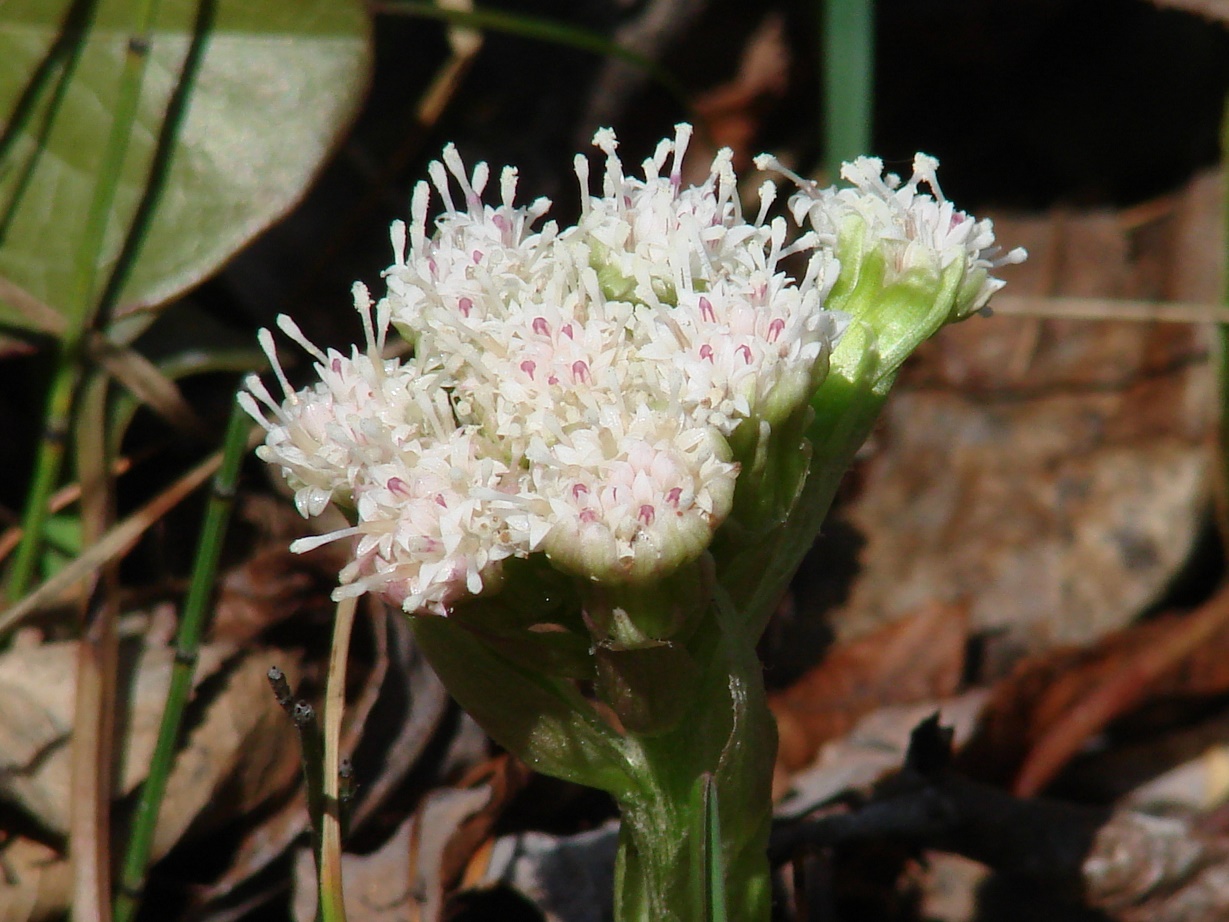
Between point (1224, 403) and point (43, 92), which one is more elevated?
point (43, 92)

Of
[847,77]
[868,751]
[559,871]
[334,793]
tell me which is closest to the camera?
[334,793]

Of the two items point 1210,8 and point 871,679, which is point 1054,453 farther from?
point 1210,8

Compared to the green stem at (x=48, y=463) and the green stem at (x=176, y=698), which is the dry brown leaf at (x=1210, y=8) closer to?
the green stem at (x=176, y=698)

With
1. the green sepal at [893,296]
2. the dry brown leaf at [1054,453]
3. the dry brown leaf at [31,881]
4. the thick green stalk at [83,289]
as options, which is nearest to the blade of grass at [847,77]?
the dry brown leaf at [1054,453]

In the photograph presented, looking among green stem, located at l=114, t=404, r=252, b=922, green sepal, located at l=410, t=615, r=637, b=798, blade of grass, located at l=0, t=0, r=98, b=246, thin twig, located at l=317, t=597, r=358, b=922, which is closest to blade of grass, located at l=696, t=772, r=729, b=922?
green sepal, located at l=410, t=615, r=637, b=798

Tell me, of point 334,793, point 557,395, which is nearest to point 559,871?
point 334,793

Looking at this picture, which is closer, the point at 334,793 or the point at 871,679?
the point at 334,793

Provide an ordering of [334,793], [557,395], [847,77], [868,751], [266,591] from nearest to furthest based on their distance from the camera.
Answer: [557,395], [334,793], [266,591], [868,751], [847,77]

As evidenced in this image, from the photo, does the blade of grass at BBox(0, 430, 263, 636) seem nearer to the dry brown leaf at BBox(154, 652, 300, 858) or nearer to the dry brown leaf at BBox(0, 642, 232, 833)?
the dry brown leaf at BBox(0, 642, 232, 833)
